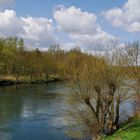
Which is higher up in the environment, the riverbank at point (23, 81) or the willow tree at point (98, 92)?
the willow tree at point (98, 92)

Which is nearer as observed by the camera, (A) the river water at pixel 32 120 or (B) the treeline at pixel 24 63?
(A) the river water at pixel 32 120

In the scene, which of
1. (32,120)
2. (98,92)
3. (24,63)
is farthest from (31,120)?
(24,63)

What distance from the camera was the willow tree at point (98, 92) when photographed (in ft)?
76.8

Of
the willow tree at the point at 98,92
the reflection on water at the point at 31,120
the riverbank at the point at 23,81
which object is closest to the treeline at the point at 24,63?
the riverbank at the point at 23,81

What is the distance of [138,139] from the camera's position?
18.8 meters

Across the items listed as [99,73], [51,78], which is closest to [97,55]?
[99,73]

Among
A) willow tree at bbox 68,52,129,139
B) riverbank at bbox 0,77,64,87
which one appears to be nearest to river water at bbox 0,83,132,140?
willow tree at bbox 68,52,129,139

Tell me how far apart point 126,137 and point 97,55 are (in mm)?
7980

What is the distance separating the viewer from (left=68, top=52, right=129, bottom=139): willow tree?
76.8 ft

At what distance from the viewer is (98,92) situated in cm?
2372

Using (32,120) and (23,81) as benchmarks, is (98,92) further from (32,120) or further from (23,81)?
(23,81)

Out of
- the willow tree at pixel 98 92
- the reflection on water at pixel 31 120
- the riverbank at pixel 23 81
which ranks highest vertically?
the willow tree at pixel 98 92

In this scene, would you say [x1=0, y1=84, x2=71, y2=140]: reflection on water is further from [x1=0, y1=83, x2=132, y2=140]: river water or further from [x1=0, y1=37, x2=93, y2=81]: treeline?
[x1=0, y1=37, x2=93, y2=81]: treeline

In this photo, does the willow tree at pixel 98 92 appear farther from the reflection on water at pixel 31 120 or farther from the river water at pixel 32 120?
the reflection on water at pixel 31 120
